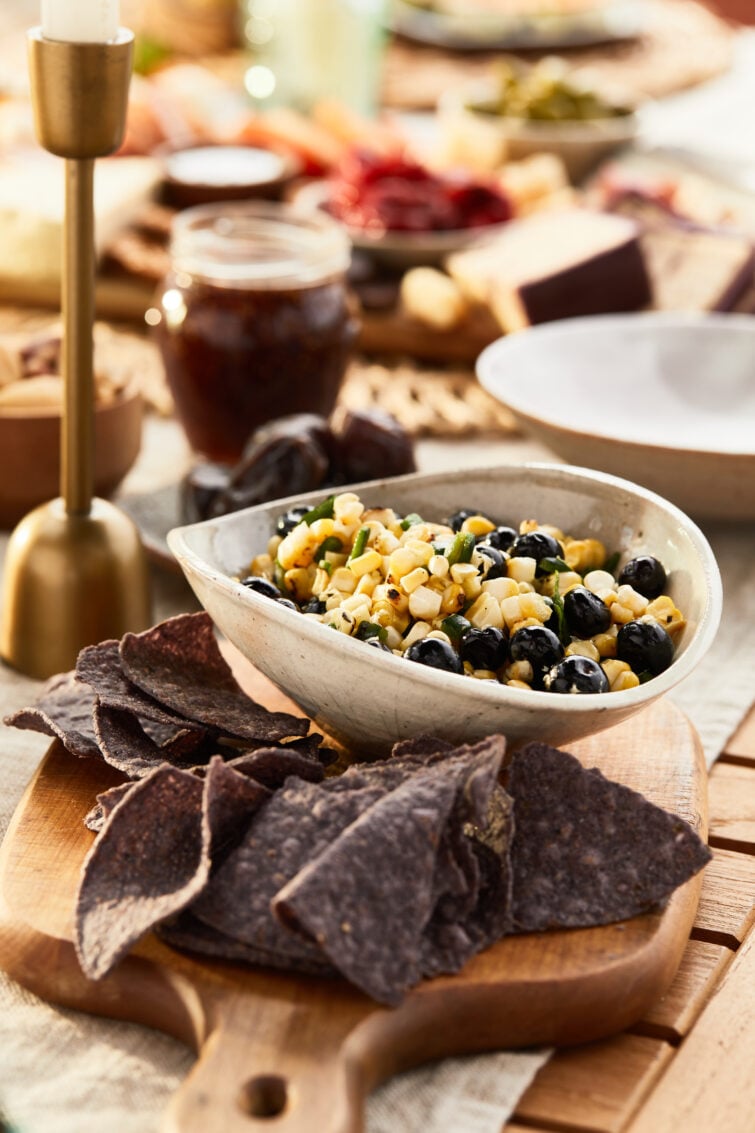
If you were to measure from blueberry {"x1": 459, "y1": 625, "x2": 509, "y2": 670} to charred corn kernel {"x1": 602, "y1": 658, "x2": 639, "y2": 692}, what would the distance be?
0.08m

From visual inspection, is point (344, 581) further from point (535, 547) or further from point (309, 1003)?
point (309, 1003)

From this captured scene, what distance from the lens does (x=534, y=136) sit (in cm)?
302

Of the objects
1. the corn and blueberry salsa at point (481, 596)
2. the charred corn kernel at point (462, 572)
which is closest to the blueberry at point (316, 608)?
the corn and blueberry salsa at point (481, 596)

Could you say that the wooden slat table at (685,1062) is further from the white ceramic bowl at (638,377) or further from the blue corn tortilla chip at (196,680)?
the white ceramic bowl at (638,377)

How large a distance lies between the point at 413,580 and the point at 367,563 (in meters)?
0.05

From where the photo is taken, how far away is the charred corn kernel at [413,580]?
115 cm

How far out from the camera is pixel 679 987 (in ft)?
3.46

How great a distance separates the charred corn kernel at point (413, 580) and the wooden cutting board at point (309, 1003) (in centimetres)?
29

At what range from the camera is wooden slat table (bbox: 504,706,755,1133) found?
0.93 metres

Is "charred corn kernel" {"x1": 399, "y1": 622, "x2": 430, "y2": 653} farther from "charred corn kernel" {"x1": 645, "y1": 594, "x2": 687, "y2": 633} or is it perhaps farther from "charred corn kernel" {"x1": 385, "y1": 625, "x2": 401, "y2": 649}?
"charred corn kernel" {"x1": 645, "y1": 594, "x2": 687, "y2": 633}

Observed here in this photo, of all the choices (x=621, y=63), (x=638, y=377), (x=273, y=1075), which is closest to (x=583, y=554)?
(x=273, y=1075)

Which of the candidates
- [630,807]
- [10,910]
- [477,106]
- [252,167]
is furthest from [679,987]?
[477,106]

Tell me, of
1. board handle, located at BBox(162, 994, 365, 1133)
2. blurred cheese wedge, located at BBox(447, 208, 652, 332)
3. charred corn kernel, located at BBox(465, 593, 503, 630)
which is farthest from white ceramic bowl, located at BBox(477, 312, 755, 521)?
board handle, located at BBox(162, 994, 365, 1133)

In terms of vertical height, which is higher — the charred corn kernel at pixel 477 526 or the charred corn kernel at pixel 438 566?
the charred corn kernel at pixel 438 566
